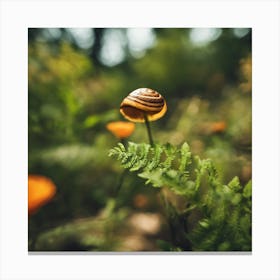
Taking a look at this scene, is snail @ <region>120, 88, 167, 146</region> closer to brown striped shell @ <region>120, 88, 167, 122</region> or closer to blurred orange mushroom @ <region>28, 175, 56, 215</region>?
brown striped shell @ <region>120, 88, 167, 122</region>

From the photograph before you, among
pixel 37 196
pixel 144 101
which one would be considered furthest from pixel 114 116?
pixel 144 101

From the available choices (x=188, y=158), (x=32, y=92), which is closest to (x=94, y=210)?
(x=32, y=92)

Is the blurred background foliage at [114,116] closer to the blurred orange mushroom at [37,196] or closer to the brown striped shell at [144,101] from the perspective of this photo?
the blurred orange mushroom at [37,196]

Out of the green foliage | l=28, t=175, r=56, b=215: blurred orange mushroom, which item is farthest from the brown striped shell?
l=28, t=175, r=56, b=215: blurred orange mushroom

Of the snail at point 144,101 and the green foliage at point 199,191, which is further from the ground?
the snail at point 144,101

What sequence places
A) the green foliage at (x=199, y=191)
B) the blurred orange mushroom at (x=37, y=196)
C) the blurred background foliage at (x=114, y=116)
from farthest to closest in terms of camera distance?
the blurred background foliage at (x=114, y=116)
the blurred orange mushroom at (x=37, y=196)
the green foliage at (x=199, y=191)

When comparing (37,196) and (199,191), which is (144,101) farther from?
(37,196)

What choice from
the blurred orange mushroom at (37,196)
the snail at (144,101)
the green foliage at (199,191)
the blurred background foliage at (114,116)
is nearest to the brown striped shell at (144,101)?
the snail at (144,101)

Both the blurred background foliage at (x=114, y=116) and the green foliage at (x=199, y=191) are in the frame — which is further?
the blurred background foliage at (x=114, y=116)

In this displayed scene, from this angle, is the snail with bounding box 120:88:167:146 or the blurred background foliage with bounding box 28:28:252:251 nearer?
the snail with bounding box 120:88:167:146
